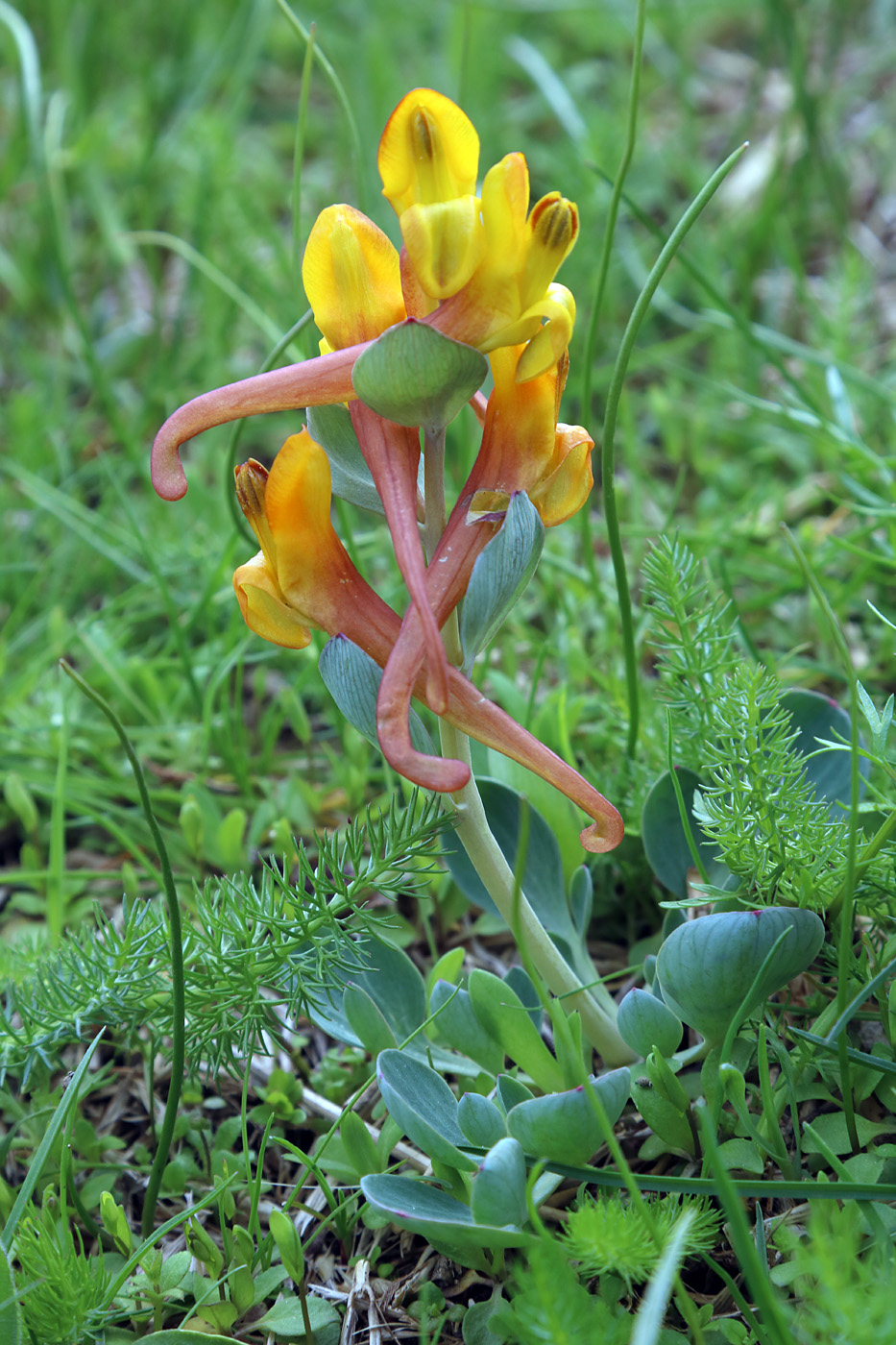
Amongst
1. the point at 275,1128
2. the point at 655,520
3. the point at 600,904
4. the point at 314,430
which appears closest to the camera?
the point at 314,430

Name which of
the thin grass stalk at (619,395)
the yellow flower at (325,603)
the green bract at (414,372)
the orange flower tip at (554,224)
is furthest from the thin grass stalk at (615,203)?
the yellow flower at (325,603)

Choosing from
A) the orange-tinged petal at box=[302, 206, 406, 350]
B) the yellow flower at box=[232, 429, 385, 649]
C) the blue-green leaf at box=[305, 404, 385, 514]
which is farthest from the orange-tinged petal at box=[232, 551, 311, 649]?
the orange-tinged petal at box=[302, 206, 406, 350]

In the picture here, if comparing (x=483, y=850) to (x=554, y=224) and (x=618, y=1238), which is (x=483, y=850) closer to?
(x=618, y=1238)

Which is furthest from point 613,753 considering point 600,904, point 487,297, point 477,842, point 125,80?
point 125,80

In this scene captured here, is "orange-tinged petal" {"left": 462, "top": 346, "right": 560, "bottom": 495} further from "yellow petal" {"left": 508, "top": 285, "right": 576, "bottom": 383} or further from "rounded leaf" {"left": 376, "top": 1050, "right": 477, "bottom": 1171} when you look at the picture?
"rounded leaf" {"left": 376, "top": 1050, "right": 477, "bottom": 1171}

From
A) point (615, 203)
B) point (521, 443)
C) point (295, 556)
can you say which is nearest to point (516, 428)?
point (521, 443)

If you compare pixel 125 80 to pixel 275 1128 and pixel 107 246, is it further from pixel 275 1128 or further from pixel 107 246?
pixel 275 1128
